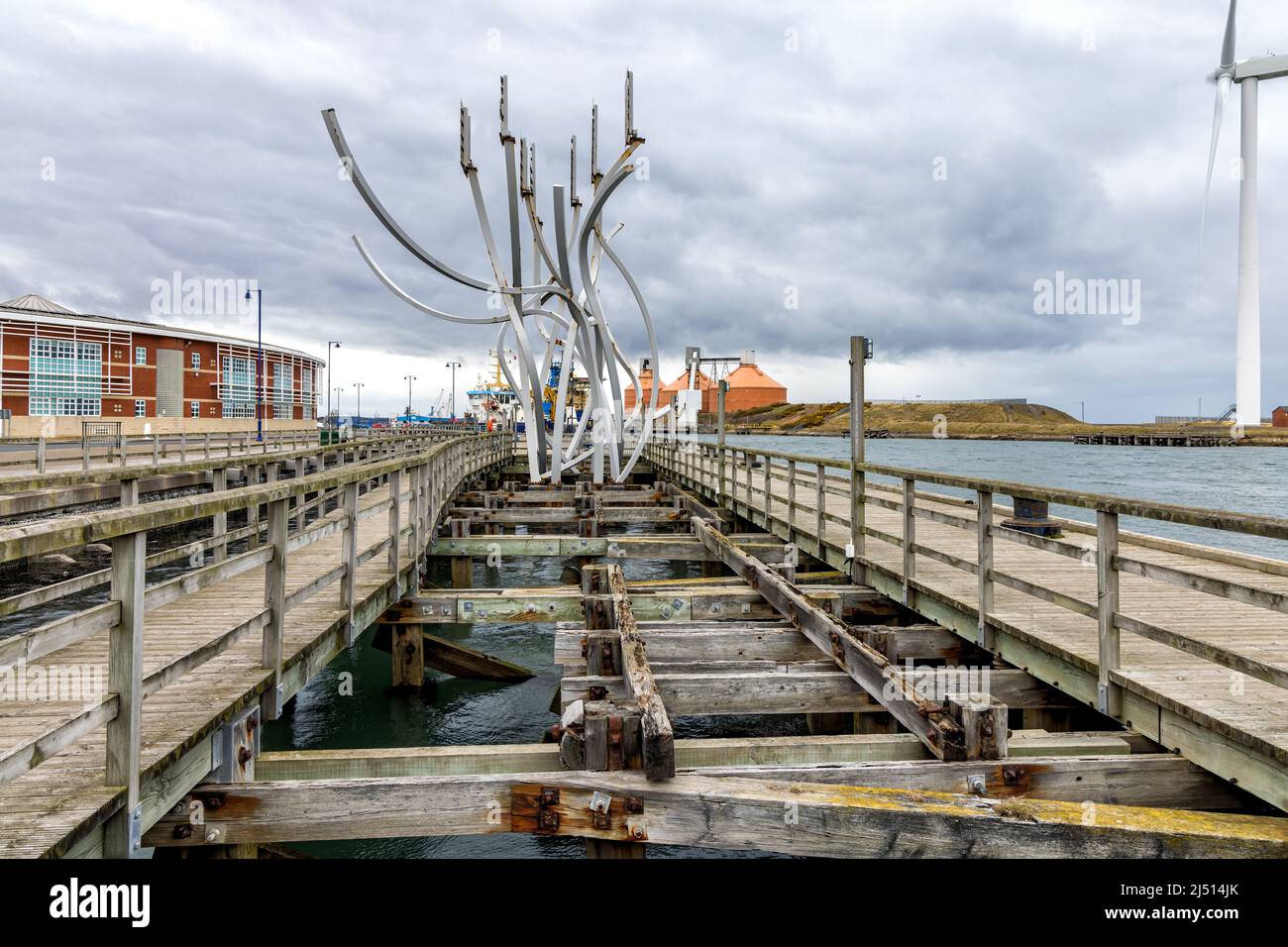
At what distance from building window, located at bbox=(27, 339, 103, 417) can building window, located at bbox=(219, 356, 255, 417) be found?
11.2m

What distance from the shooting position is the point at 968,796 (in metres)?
4.05

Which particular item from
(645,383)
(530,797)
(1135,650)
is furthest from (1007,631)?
(645,383)

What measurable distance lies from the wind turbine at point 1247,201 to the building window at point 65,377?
7941 cm

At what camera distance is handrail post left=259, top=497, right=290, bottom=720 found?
4.88 m

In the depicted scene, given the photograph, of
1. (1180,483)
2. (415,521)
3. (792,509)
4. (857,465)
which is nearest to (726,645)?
(857,465)

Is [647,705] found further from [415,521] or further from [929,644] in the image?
[415,521]

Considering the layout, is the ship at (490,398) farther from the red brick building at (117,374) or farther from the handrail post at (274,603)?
A: the handrail post at (274,603)

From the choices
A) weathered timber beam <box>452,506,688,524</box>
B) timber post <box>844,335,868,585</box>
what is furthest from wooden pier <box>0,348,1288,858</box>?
weathered timber beam <box>452,506,688,524</box>

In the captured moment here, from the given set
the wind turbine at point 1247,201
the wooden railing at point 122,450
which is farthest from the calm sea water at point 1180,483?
the wooden railing at point 122,450

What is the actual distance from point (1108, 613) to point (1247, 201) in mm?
69764

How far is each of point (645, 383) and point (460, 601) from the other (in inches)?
5640

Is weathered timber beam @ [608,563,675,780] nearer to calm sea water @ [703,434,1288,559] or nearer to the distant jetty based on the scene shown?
calm sea water @ [703,434,1288,559]

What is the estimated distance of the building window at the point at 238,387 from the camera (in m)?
71.8

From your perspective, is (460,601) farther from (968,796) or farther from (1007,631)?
(968,796)
